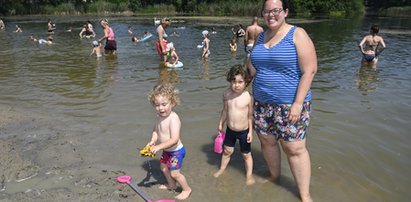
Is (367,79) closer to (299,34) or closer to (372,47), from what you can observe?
(372,47)

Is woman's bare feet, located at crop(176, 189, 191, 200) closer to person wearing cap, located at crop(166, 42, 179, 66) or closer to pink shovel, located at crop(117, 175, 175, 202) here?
pink shovel, located at crop(117, 175, 175, 202)

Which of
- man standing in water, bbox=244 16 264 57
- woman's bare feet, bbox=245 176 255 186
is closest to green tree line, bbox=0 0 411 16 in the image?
man standing in water, bbox=244 16 264 57

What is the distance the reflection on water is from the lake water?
29 millimetres

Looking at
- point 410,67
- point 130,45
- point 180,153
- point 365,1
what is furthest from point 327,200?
point 365,1

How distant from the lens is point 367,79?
1084cm

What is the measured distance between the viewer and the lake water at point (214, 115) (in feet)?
15.4

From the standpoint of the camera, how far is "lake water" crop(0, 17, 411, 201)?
468 cm

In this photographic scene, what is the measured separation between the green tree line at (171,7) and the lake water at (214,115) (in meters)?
45.5

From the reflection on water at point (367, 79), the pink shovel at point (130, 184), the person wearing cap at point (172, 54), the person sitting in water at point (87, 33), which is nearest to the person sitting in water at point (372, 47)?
the reflection on water at point (367, 79)

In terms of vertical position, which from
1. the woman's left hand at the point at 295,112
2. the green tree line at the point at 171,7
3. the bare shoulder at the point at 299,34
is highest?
the green tree line at the point at 171,7

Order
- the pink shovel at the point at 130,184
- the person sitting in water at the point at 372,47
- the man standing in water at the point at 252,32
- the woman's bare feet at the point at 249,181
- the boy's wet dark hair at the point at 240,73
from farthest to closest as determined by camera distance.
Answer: the person sitting in water at the point at 372,47, the man standing in water at the point at 252,32, the woman's bare feet at the point at 249,181, the boy's wet dark hair at the point at 240,73, the pink shovel at the point at 130,184

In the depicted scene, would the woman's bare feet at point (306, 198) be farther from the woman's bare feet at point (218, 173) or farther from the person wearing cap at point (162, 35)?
the person wearing cap at point (162, 35)

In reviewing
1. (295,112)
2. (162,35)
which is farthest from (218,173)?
(162,35)

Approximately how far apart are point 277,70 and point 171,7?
70.4 meters
